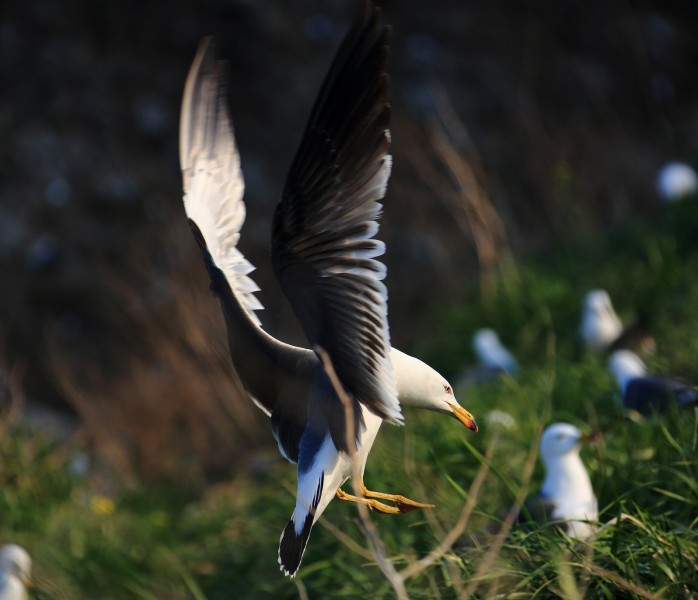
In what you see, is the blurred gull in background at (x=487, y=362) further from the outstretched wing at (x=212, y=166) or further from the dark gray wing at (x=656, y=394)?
the outstretched wing at (x=212, y=166)

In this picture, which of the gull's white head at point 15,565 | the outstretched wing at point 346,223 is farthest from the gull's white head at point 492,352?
the outstretched wing at point 346,223

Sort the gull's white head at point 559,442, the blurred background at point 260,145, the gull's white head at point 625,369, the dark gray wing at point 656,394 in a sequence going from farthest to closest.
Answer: the blurred background at point 260,145, the gull's white head at point 625,369, the dark gray wing at point 656,394, the gull's white head at point 559,442

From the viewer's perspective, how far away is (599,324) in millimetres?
5004

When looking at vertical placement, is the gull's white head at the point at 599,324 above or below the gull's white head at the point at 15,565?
above

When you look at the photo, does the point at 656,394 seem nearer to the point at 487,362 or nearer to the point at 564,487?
the point at 564,487

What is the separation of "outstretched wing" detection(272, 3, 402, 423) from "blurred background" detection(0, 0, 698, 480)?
481 centimetres

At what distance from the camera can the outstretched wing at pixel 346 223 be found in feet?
6.94

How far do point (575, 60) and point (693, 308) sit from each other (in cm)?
615

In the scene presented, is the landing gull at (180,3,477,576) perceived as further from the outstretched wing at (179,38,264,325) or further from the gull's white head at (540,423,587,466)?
the gull's white head at (540,423,587,466)

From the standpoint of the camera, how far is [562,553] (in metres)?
2.37

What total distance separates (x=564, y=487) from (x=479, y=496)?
0.31 m

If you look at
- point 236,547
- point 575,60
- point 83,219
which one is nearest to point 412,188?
point 575,60

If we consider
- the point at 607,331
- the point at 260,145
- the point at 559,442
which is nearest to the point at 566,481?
the point at 559,442

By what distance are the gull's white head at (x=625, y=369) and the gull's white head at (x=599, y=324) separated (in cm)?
63
